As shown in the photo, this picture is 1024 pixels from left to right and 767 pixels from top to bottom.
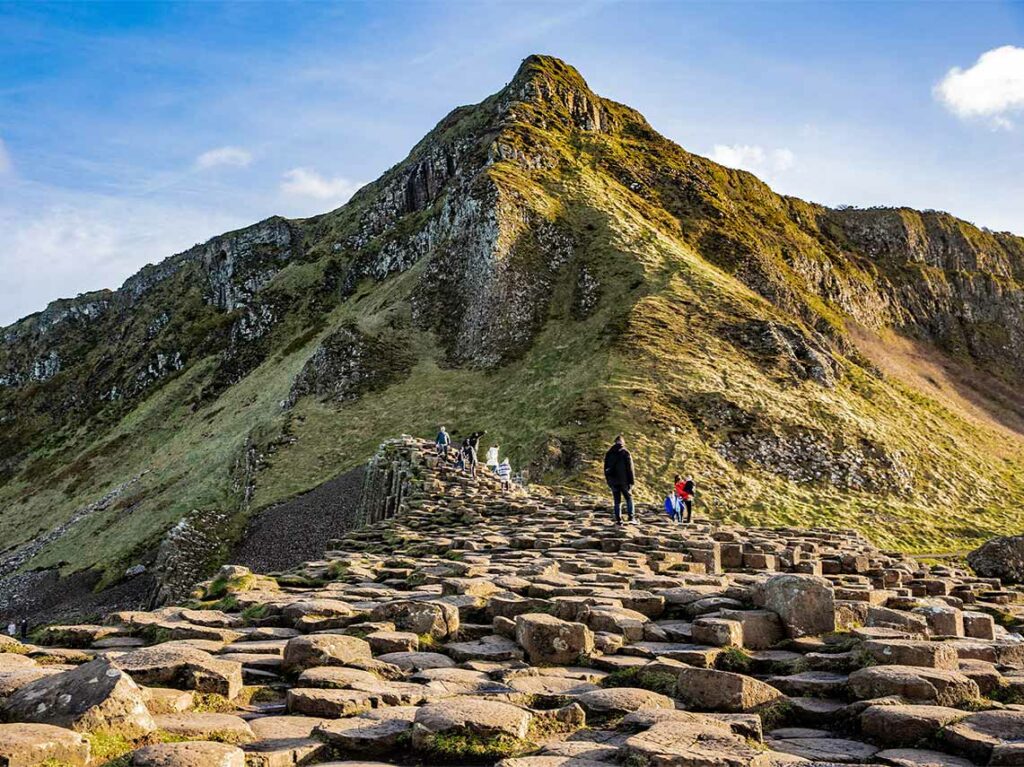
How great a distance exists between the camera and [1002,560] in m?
27.1

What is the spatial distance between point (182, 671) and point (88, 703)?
1.68 meters

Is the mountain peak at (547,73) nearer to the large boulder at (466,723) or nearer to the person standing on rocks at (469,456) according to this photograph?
the person standing on rocks at (469,456)

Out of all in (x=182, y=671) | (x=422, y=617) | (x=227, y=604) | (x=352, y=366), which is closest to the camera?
(x=182, y=671)

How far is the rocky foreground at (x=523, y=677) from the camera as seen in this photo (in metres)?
6.08

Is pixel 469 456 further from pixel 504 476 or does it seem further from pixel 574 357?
pixel 574 357

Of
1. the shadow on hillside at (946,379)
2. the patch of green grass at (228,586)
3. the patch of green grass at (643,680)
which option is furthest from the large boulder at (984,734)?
the shadow on hillside at (946,379)

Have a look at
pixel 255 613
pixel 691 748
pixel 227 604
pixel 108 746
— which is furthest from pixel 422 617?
pixel 691 748

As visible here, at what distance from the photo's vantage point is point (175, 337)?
454 feet

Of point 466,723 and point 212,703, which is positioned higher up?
point 466,723

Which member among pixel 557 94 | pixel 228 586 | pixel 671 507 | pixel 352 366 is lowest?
pixel 228 586

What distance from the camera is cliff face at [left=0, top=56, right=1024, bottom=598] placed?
5319 centimetres

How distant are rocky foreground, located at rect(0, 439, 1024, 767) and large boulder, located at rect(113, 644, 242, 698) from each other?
0.06 ft

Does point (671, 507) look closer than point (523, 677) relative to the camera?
No

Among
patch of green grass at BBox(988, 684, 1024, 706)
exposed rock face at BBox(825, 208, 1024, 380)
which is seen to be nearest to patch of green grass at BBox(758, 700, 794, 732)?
patch of green grass at BBox(988, 684, 1024, 706)
